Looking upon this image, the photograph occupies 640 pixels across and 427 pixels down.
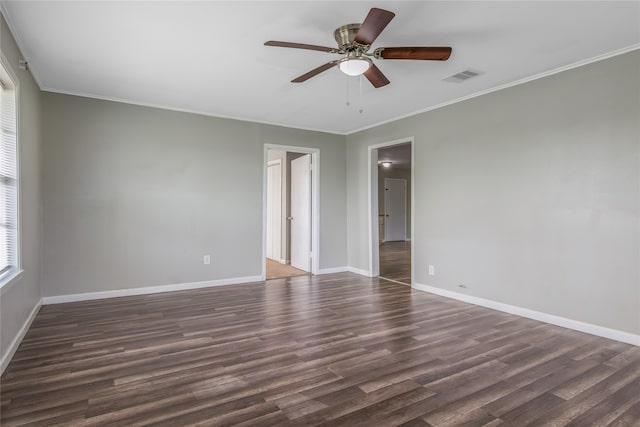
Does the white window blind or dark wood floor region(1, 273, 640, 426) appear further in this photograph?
the white window blind

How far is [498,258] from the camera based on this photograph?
3824 millimetres

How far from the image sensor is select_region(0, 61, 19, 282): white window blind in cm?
262

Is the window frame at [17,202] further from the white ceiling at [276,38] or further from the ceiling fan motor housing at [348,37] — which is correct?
the ceiling fan motor housing at [348,37]

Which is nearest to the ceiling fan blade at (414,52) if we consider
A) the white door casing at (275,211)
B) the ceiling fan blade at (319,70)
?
the ceiling fan blade at (319,70)

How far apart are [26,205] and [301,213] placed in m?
3.87

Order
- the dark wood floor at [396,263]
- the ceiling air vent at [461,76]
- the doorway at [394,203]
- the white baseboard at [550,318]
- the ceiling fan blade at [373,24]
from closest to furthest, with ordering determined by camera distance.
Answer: the ceiling fan blade at [373,24], the white baseboard at [550,318], the ceiling air vent at [461,76], the dark wood floor at [396,263], the doorway at [394,203]

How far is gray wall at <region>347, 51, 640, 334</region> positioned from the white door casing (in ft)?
10.5

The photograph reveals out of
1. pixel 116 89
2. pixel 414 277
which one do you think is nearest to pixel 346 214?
pixel 414 277

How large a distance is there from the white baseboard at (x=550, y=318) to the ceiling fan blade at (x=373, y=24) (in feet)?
10.1

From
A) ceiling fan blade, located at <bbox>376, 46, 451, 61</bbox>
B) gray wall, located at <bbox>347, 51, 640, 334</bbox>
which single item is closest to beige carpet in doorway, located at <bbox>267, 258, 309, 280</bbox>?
gray wall, located at <bbox>347, 51, 640, 334</bbox>

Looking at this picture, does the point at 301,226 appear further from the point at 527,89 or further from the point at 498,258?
the point at 527,89

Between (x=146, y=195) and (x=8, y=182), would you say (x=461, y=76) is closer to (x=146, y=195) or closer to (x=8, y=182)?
(x=146, y=195)

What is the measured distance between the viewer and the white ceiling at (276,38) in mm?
2301

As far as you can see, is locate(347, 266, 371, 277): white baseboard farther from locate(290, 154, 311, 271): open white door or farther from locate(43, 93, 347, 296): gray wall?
locate(43, 93, 347, 296): gray wall
